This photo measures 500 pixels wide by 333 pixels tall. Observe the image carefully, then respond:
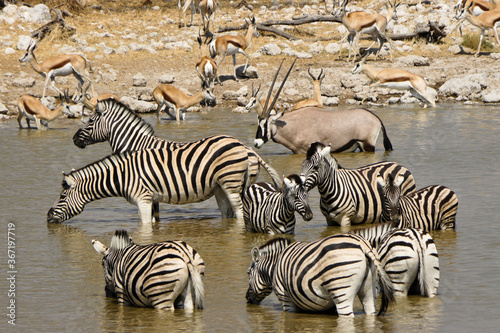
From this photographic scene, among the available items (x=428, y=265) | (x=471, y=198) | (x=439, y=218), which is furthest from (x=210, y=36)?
(x=428, y=265)

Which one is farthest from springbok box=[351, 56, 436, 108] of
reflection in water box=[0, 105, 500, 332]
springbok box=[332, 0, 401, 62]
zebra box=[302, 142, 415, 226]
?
zebra box=[302, 142, 415, 226]

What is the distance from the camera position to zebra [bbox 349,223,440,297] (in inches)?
257

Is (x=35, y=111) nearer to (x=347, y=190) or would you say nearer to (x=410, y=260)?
(x=347, y=190)

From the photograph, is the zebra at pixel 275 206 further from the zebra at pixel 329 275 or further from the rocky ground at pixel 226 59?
the rocky ground at pixel 226 59

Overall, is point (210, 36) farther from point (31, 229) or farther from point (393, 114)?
point (31, 229)

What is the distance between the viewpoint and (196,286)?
20.2ft

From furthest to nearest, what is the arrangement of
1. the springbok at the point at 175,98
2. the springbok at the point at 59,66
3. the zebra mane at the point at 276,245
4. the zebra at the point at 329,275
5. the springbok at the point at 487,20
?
the springbok at the point at 487,20
the springbok at the point at 59,66
the springbok at the point at 175,98
the zebra mane at the point at 276,245
the zebra at the point at 329,275

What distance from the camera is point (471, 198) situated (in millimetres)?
10578

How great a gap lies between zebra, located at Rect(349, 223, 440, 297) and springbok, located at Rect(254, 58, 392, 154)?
7.77 meters

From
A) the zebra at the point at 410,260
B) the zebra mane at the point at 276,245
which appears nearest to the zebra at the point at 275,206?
the zebra at the point at 410,260

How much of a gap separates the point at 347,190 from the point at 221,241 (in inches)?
57.4

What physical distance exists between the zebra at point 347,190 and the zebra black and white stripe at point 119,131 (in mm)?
2574

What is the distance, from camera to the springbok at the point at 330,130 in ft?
47.3

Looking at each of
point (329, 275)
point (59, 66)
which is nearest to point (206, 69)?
point (59, 66)
